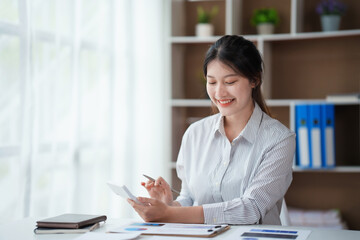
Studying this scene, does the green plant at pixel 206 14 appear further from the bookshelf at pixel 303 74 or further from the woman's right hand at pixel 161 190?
the woman's right hand at pixel 161 190

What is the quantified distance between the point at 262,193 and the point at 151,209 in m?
0.41

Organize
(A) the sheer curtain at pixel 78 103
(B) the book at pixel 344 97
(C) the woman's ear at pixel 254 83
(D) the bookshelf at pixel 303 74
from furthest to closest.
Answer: (D) the bookshelf at pixel 303 74 < (B) the book at pixel 344 97 < (A) the sheer curtain at pixel 78 103 < (C) the woman's ear at pixel 254 83

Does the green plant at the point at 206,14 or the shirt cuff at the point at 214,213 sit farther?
the green plant at the point at 206,14

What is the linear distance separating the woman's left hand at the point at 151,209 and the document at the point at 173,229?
0.13 ft

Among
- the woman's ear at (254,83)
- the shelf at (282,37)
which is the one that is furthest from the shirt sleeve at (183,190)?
the shelf at (282,37)

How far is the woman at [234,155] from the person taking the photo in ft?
6.23

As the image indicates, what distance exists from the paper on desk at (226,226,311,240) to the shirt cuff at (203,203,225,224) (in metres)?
0.14

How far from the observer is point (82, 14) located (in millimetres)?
2961

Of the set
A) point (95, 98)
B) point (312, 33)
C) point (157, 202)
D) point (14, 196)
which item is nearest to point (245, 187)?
point (157, 202)

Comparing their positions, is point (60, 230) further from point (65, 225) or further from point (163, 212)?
point (163, 212)

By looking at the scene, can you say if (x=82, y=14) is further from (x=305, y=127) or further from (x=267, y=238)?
(x=267, y=238)

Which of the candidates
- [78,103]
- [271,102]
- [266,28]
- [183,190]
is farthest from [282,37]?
[183,190]

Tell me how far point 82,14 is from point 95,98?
49cm

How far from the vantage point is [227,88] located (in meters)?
2.10
